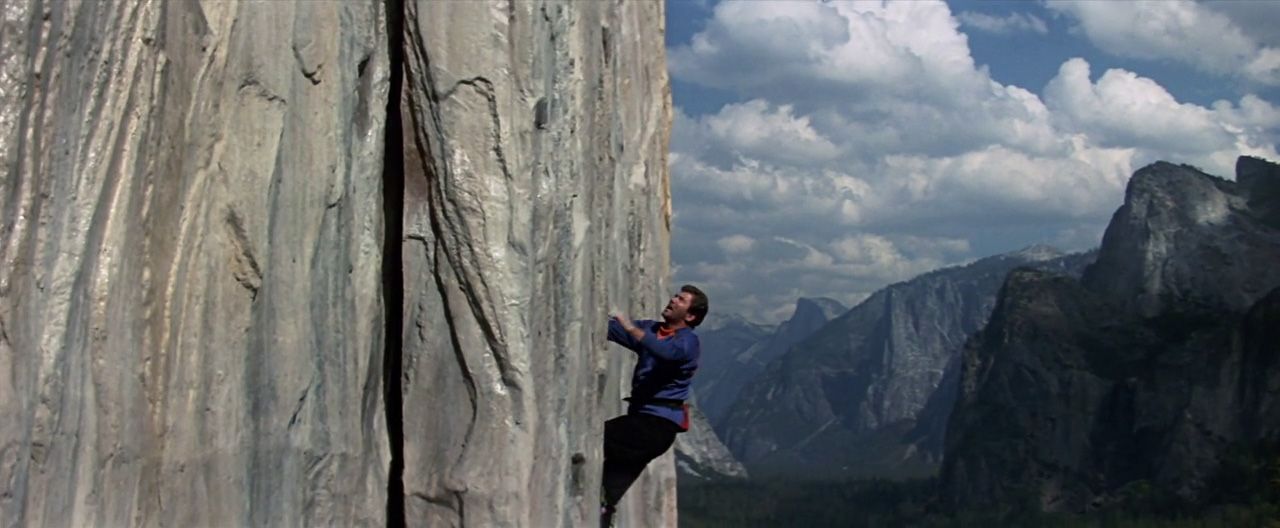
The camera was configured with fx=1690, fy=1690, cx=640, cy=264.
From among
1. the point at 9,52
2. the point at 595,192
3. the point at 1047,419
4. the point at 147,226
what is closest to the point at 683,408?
the point at 595,192

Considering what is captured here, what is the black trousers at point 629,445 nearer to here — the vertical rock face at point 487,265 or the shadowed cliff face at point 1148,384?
the vertical rock face at point 487,265

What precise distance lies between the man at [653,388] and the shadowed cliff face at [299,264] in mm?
335

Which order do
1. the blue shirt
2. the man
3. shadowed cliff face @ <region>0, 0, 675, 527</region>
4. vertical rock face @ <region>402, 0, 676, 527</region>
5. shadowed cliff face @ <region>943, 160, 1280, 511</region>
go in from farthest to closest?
shadowed cliff face @ <region>943, 160, 1280, 511</region> → the man → the blue shirt → vertical rock face @ <region>402, 0, 676, 527</region> → shadowed cliff face @ <region>0, 0, 675, 527</region>

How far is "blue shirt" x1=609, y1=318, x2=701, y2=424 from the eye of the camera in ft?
51.2

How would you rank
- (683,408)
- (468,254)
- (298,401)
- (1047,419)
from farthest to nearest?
(1047,419)
(683,408)
(468,254)
(298,401)

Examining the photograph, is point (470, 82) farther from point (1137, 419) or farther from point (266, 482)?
point (1137, 419)

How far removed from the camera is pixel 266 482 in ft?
43.3

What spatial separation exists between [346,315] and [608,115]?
449cm

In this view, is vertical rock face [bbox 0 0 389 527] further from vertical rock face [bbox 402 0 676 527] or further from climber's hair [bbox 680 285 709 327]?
climber's hair [bbox 680 285 709 327]

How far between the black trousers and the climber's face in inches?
39.2

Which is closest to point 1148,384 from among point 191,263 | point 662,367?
point 662,367

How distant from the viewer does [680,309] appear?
622 inches

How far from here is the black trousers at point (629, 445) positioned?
53.4ft

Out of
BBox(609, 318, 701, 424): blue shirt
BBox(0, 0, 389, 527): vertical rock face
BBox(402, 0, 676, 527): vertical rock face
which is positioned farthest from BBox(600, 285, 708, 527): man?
BBox(0, 0, 389, 527): vertical rock face
